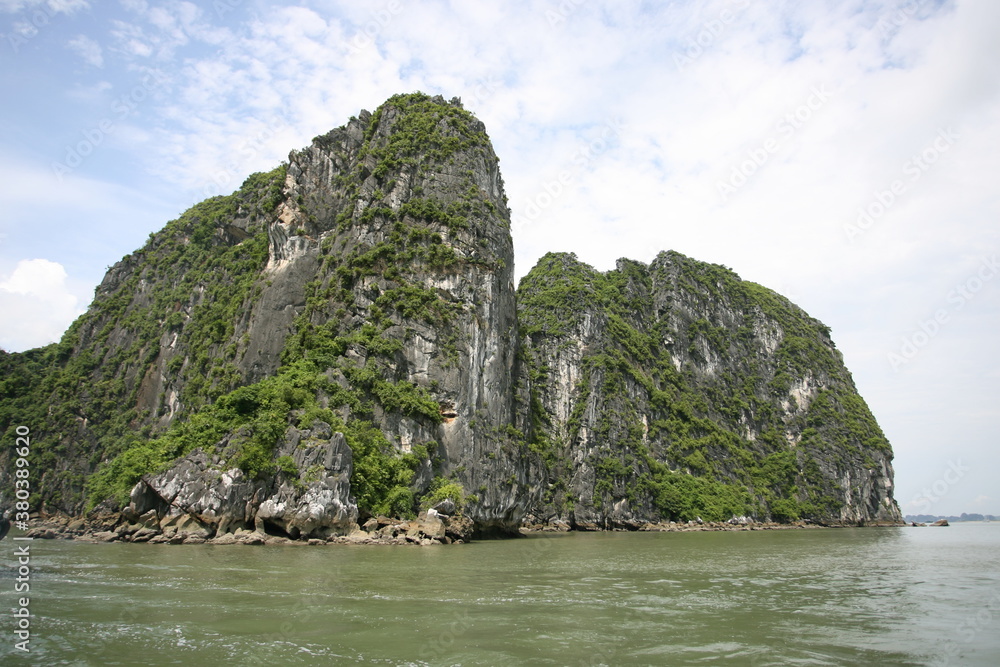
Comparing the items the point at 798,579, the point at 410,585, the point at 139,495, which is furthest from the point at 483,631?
the point at 139,495

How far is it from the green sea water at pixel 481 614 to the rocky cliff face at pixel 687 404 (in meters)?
35.7

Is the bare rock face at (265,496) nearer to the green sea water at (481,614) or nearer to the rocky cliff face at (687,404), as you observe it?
the green sea water at (481,614)

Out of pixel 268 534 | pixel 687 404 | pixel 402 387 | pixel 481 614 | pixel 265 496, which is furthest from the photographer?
pixel 687 404

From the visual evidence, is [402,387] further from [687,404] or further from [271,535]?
[687,404]

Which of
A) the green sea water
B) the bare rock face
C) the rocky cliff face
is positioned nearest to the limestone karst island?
the bare rock face

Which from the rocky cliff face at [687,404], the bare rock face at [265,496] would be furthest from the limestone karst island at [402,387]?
the rocky cliff face at [687,404]

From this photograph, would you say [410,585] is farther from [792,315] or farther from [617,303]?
[792,315]

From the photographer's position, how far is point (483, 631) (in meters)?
10.6

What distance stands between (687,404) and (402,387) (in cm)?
5825

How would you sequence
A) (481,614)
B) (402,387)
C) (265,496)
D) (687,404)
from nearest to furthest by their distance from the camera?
(481,614) → (265,496) → (402,387) → (687,404)

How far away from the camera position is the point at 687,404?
285 ft

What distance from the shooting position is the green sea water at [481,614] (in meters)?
9.09

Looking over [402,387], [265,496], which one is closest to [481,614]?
[265,496]

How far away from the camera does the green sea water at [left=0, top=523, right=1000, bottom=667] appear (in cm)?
909
